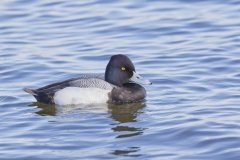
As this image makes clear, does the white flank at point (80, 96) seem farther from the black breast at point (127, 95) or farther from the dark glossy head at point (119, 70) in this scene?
the dark glossy head at point (119, 70)

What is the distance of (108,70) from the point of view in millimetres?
14336

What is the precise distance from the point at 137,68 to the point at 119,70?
1.79 metres

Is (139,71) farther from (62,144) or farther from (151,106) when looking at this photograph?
(62,144)

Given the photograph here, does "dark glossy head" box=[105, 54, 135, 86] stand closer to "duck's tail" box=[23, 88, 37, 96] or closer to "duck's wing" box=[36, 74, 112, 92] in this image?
"duck's wing" box=[36, 74, 112, 92]

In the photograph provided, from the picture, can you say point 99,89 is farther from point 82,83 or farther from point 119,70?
point 119,70

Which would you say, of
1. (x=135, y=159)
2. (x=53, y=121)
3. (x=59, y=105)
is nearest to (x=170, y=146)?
(x=135, y=159)

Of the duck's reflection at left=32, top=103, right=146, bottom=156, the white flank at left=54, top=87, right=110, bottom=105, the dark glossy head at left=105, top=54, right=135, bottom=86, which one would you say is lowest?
the duck's reflection at left=32, top=103, right=146, bottom=156

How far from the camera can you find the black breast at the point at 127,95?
46.2 ft

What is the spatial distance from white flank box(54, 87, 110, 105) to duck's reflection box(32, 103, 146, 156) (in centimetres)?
13

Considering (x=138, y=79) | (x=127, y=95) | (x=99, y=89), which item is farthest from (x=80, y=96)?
(x=138, y=79)

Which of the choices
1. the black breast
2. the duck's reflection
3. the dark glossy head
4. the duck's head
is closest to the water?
the duck's reflection

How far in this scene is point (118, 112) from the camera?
1347 centimetres

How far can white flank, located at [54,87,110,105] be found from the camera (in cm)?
1400

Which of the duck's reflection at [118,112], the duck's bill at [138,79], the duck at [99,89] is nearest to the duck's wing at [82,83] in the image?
the duck at [99,89]
